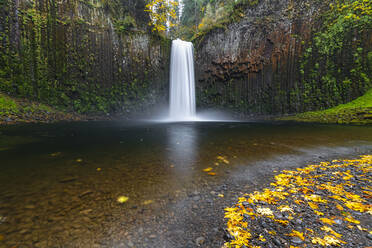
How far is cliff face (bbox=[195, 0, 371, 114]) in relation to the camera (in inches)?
526

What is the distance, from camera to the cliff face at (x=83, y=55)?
11.8 meters

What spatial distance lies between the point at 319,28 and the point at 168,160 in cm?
1915

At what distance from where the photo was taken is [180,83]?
21.1 meters

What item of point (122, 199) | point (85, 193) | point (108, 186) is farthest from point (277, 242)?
point (85, 193)

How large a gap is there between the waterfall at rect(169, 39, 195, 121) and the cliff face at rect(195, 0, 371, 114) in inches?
113

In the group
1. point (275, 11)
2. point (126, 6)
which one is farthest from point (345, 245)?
point (126, 6)

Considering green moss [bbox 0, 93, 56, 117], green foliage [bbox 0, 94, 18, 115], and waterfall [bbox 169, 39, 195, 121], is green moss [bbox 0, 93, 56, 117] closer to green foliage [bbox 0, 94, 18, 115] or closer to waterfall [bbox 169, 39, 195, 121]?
green foliage [bbox 0, 94, 18, 115]

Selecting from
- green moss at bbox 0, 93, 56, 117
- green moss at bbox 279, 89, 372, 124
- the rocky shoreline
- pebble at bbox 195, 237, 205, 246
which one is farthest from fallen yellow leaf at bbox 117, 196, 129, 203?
green moss at bbox 279, 89, 372, 124

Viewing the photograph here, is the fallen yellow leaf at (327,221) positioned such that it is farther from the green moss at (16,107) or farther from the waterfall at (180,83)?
the waterfall at (180,83)

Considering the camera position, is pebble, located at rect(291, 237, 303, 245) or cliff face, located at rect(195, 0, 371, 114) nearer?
pebble, located at rect(291, 237, 303, 245)

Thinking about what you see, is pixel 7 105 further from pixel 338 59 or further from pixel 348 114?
pixel 338 59

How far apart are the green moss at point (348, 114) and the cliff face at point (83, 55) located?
52.8ft

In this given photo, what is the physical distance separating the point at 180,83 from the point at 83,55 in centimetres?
1108

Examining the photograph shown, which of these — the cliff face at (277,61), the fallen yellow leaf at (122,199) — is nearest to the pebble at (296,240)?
the fallen yellow leaf at (122,199)
